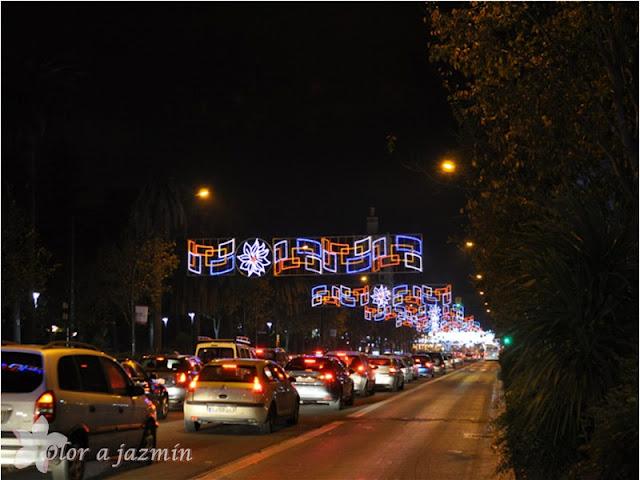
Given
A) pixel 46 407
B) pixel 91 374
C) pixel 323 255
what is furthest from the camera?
pixel 323 255

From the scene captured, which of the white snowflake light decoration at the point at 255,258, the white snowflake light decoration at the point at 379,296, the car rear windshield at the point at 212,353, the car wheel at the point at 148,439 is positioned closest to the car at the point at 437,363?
the white snowflake light decoration at the point at 379,296

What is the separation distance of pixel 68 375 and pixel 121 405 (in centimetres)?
131

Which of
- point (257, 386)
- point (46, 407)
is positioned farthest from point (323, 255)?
point (46, 407)

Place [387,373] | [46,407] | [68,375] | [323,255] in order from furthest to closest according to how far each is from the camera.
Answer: [323,255] → [387,373] → [68,375] → [46,407]

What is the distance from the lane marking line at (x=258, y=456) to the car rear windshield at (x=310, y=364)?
20.9ft

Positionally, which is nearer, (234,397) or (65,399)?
(65,399)

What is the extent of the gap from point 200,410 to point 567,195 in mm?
10315

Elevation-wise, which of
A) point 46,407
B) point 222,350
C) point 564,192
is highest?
point 564,192

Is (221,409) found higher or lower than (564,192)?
lower

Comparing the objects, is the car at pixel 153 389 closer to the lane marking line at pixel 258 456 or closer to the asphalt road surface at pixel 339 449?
the asphalt road surface at pixel 339 449

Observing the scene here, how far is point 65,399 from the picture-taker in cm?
1024

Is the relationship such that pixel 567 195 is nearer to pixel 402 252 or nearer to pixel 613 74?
pixel 613 74

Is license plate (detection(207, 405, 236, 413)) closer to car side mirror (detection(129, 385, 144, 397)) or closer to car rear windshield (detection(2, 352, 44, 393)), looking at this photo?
car side mirror (detection(129, 385, 144, 397))

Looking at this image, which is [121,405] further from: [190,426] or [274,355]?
[274,355]
